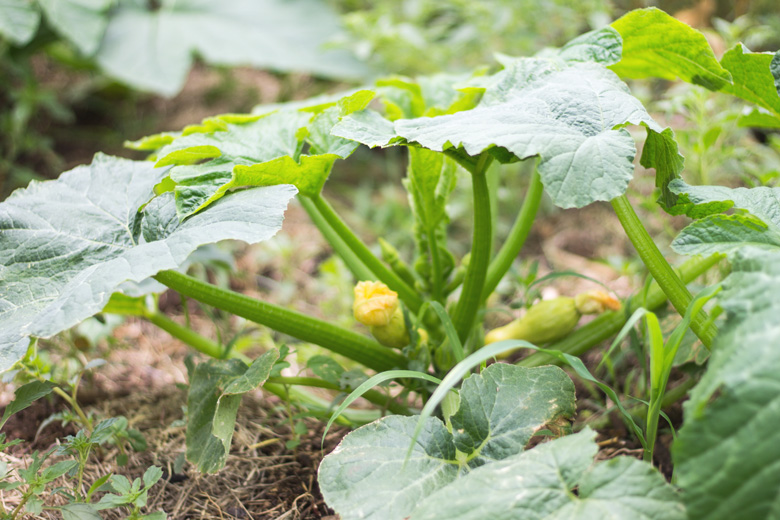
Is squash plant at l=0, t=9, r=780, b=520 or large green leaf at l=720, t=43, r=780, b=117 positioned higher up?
large green leaf at l=720, t=43, r=780, b=117

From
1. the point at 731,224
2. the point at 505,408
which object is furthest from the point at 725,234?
the point at 505,408

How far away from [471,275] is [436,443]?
43 centimetres

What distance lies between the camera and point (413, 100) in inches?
62.0

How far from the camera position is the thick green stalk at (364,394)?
1299 mm

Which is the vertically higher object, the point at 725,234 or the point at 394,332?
the point at 725,234

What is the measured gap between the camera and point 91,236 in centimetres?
118

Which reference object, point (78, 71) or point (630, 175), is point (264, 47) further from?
point (630, 175)

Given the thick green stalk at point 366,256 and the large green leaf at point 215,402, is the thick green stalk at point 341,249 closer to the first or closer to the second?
the thick green stalk at point 366,256

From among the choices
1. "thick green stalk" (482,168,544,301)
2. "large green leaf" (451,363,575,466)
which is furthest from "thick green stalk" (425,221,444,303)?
"large green leaf" (451,363,575,466)

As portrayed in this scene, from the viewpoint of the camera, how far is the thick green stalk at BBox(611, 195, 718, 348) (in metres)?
1.07

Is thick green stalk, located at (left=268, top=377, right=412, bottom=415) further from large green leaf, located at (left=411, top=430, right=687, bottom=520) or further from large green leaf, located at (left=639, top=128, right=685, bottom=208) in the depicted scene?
large green leaf, located at (left=639, top=128, right=685, bottom=208)

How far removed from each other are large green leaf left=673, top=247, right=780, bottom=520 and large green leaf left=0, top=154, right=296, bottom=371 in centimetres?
68

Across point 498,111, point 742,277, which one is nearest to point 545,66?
point 498,111

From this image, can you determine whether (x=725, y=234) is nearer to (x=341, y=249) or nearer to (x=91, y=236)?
(x=341, y=249)
